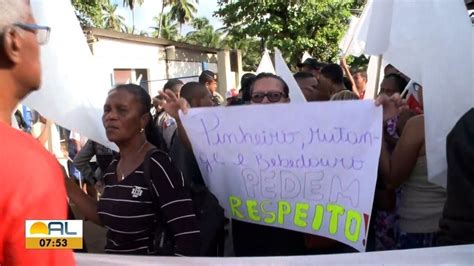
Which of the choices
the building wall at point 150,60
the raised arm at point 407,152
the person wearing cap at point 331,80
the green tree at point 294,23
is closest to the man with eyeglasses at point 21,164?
the raised arm at point 407,152

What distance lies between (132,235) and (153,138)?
78cm

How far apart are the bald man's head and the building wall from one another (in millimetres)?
7972

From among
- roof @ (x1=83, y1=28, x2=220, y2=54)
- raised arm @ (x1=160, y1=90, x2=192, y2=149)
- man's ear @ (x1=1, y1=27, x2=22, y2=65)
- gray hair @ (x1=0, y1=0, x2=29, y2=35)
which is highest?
roof @ (x1=83, y1=28, x2=220, y2=54)

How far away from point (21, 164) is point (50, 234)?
6.4 inches

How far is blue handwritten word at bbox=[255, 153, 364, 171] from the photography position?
86.4 inches

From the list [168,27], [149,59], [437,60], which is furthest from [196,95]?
[168,27]

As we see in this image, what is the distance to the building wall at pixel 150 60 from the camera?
562 inches

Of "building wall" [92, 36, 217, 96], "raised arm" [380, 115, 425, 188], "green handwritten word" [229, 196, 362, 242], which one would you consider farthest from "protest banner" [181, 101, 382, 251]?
"building wall" [92, 36, 217, 96]

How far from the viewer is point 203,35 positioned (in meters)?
54.4

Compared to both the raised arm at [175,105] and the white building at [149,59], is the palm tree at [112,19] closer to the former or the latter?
the white building at [149,59]

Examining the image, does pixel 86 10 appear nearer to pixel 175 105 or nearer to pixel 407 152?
pixel 175 105

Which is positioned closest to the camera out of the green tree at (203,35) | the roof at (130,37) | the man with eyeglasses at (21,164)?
the man with eyeglasses at (21,164)

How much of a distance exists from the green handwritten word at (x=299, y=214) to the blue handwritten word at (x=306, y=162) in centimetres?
17

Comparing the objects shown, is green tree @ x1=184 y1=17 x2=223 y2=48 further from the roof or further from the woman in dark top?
the woman in dark top
